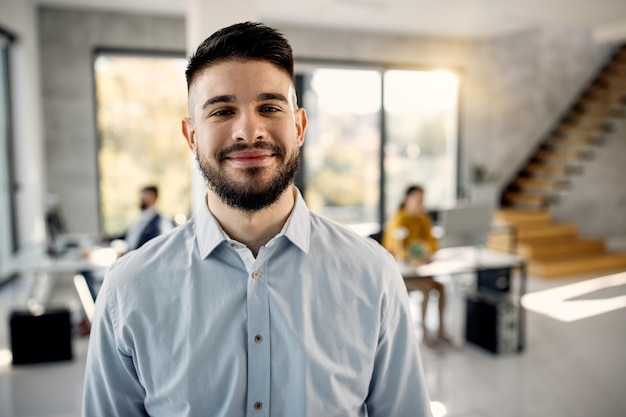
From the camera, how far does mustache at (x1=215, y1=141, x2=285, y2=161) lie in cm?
112

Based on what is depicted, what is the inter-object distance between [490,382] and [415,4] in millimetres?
Result: 4420

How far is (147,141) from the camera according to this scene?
6.84m

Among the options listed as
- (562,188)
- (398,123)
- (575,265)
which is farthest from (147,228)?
(562,188)

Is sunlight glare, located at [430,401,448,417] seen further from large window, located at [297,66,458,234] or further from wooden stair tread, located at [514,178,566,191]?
wooden stair tread, located at [514,178,566,191]

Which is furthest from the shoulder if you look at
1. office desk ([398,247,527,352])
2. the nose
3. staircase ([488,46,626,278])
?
staircase ([488,46,626,278])

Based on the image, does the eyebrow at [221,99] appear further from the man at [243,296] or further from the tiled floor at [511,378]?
the tiled floor at [511,378]

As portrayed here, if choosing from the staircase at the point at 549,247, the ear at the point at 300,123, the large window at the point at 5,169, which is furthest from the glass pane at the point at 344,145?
the ear at the point at 300,123

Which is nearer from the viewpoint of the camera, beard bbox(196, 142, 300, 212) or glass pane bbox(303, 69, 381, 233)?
beard bbox(196, 142, 300, 212)

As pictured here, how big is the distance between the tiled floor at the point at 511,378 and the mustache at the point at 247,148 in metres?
2.68

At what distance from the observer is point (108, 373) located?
117 centimetres

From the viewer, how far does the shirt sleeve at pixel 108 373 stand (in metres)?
1.16

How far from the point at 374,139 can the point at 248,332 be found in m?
7.14

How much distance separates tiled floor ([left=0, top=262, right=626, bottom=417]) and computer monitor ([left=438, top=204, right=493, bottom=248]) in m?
0.91

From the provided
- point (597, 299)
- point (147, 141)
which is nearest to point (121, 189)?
point (147, 141)
